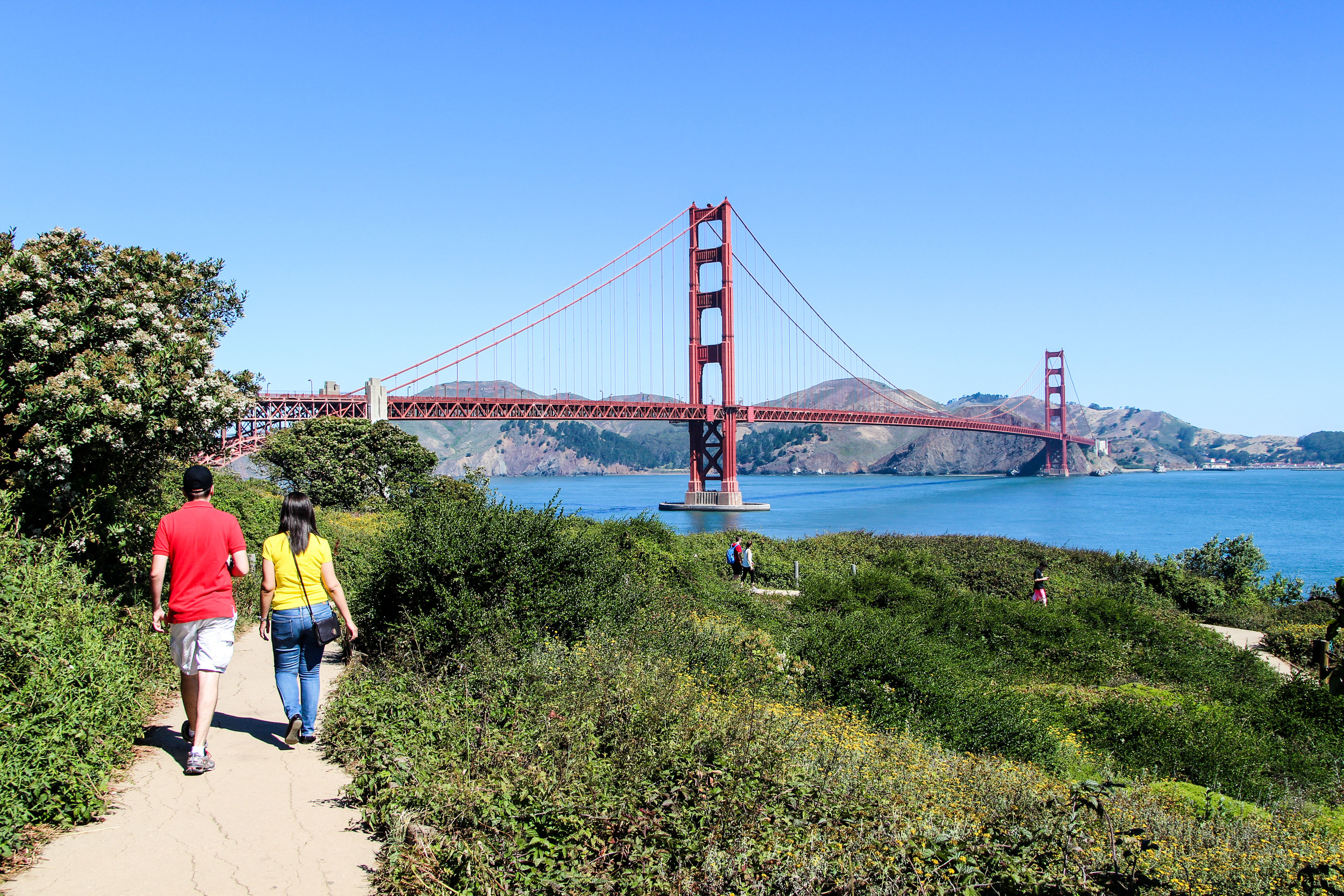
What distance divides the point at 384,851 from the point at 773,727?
232 centimetres

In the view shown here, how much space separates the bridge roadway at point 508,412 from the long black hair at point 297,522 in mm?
25050

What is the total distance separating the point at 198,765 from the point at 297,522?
1524mm

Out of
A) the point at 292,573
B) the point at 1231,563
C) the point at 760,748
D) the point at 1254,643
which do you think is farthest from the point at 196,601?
the point at 1231,563

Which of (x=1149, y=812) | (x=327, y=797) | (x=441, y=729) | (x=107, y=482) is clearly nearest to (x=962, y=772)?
(x=1149, y=812)

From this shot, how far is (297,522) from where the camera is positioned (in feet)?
18.4

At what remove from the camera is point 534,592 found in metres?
7.59

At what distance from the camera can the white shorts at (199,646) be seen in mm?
5078

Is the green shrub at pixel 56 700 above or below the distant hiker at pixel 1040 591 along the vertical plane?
above

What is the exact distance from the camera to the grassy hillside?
3795mm

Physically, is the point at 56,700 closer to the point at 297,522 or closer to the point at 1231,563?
the point at 297,522

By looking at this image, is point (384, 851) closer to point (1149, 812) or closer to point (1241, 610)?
point (1149, 812)

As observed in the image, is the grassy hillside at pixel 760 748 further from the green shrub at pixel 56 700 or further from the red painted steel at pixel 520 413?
→ the red painted steel at pixel 520 413

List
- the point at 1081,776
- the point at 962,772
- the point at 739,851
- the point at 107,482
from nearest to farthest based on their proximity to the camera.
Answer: the point at 739,851
the point at 962,772
the point at 1081,776
the point at 107,482

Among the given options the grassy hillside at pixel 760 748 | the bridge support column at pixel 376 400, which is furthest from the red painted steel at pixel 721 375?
the grassy hillside at pixel 760 748
